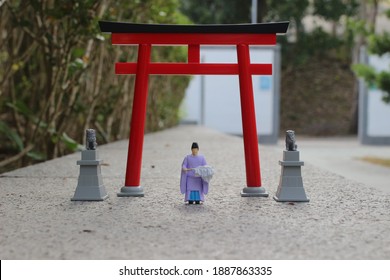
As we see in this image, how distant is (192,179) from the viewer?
2.85 m

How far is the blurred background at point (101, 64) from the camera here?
17.5ft

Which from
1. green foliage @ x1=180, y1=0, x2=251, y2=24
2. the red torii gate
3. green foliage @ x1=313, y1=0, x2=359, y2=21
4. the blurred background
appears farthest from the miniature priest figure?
green foliage @ x1=313, y1=0, x2=359, y2=21

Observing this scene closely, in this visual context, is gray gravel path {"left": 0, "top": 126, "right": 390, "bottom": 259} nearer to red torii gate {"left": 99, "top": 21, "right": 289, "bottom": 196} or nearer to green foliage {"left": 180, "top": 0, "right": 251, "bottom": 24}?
red torii gate {"left": 99, "top": 21, "right": 289, "bottom": 196}

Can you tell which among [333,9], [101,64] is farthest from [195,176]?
[333,9]

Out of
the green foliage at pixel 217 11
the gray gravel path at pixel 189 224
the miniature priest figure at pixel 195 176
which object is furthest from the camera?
the green foliage at pixel 217 11

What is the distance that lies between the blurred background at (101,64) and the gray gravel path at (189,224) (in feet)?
4.87

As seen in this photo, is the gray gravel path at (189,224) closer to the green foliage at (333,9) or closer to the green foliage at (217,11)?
the green foliage at (217,11)

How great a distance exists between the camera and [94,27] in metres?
5.19

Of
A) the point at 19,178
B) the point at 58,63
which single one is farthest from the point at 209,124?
the point at 19,178

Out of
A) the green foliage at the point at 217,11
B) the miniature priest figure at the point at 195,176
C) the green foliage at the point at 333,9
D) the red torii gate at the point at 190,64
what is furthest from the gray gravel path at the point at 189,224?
the green foliage at the point at 333,9

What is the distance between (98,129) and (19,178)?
456 centimetres

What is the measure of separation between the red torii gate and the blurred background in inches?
43.6

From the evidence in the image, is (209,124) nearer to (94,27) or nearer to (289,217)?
(94,27)

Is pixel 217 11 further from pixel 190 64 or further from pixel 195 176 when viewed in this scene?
pixel 195 176
